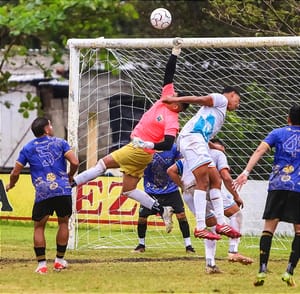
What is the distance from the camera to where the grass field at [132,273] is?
A: 11.2 meters

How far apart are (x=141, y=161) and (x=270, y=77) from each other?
4.36 m

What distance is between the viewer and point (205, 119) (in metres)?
12.3

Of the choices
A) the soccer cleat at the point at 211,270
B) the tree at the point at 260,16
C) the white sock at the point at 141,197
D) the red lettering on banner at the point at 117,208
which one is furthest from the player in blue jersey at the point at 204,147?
the tree at the point at 260,16

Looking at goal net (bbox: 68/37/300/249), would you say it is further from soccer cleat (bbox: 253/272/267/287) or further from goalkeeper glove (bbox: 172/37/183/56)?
soccer cleat (bbox: 253/272/267/287)

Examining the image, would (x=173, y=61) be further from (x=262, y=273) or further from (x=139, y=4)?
(x=139, y=4)

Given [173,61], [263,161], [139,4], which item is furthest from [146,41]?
[139,4]

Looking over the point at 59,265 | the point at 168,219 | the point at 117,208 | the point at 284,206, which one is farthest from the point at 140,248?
the point at 284,206

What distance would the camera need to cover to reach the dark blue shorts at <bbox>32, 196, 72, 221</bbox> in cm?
1241

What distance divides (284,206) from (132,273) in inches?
87.6

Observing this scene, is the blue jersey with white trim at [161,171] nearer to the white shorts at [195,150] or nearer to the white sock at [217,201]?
the white sock at [217,201]

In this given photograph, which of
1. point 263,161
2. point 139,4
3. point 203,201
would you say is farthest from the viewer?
point 139,4

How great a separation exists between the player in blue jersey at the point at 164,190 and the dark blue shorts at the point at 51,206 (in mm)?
2831

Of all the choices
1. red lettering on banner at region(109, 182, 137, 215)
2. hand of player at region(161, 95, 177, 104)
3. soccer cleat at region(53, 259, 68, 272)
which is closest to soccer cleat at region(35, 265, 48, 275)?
soccer cleat at region(53, 259, 68, 272)

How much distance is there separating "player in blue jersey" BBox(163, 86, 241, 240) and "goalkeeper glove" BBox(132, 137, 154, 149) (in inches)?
30.4
